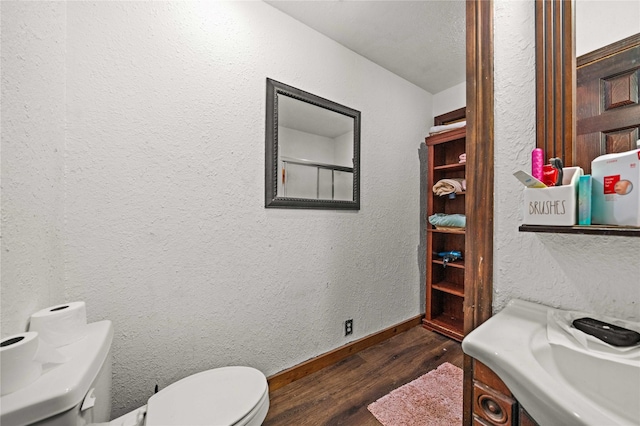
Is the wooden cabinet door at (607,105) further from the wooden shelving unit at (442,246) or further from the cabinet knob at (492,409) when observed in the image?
the wooden shelving unit at (442,246)

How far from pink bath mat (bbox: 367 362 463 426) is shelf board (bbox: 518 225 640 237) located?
1.15m

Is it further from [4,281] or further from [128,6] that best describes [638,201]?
[128,6]

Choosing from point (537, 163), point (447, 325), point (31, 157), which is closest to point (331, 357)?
point (447, 325)

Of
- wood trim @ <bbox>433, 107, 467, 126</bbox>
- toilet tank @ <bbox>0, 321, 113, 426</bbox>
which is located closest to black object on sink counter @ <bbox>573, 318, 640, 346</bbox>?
toilet tank @ <bbox>0, 321, 113, 426</bbox>

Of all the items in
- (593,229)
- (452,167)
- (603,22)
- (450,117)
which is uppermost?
(450,117)

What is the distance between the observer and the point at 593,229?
0.55 m

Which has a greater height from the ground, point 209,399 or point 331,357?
point 209,399

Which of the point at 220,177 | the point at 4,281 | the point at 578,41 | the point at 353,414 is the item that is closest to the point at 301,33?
the point at 220,177

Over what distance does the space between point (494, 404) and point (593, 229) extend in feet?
1.60

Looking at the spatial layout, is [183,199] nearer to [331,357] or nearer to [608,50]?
[331,357]

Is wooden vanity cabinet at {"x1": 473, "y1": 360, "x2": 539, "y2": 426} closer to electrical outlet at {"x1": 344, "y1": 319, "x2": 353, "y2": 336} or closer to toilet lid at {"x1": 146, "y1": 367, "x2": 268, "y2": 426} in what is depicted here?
toilet lid at {"x1": 146, "y1": 367, "x2": 268, "y2": 426}

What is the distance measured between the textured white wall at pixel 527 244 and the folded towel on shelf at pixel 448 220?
131 centimetres

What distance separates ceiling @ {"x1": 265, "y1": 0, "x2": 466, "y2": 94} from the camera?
1427mm

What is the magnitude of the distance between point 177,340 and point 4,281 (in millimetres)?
715
